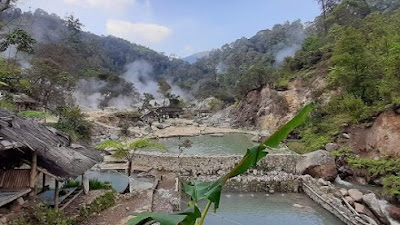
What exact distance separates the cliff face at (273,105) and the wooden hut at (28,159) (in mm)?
21938

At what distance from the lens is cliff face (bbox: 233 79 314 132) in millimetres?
28219

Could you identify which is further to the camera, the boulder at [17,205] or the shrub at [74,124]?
the shrub at [74,124]

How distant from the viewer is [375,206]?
35.4 ft

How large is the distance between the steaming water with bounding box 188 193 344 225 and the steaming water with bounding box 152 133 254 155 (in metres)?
7.65

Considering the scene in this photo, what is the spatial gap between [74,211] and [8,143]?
298 centimetres

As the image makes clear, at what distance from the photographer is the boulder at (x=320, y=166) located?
14.5 metres

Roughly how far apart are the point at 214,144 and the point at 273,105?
783 cm

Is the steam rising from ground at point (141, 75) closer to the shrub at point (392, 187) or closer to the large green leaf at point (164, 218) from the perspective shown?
the shrub at point (392, 187)

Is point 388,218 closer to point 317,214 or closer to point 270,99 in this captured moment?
point 317,214

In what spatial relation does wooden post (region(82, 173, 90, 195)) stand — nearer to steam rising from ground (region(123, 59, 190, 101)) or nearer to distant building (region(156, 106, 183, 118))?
distant building (region(156, 106, 183, 118))

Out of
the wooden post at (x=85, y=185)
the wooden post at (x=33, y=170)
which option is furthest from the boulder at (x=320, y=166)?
the wooden post at (x=33, y=170)

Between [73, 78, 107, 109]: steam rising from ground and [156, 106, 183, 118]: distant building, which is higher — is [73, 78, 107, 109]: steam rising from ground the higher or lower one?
the higher one

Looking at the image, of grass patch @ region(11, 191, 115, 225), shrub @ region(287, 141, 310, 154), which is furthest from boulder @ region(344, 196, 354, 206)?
grass patch @ region(11, 191, 115, 225)

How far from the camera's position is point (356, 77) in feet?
63.2
